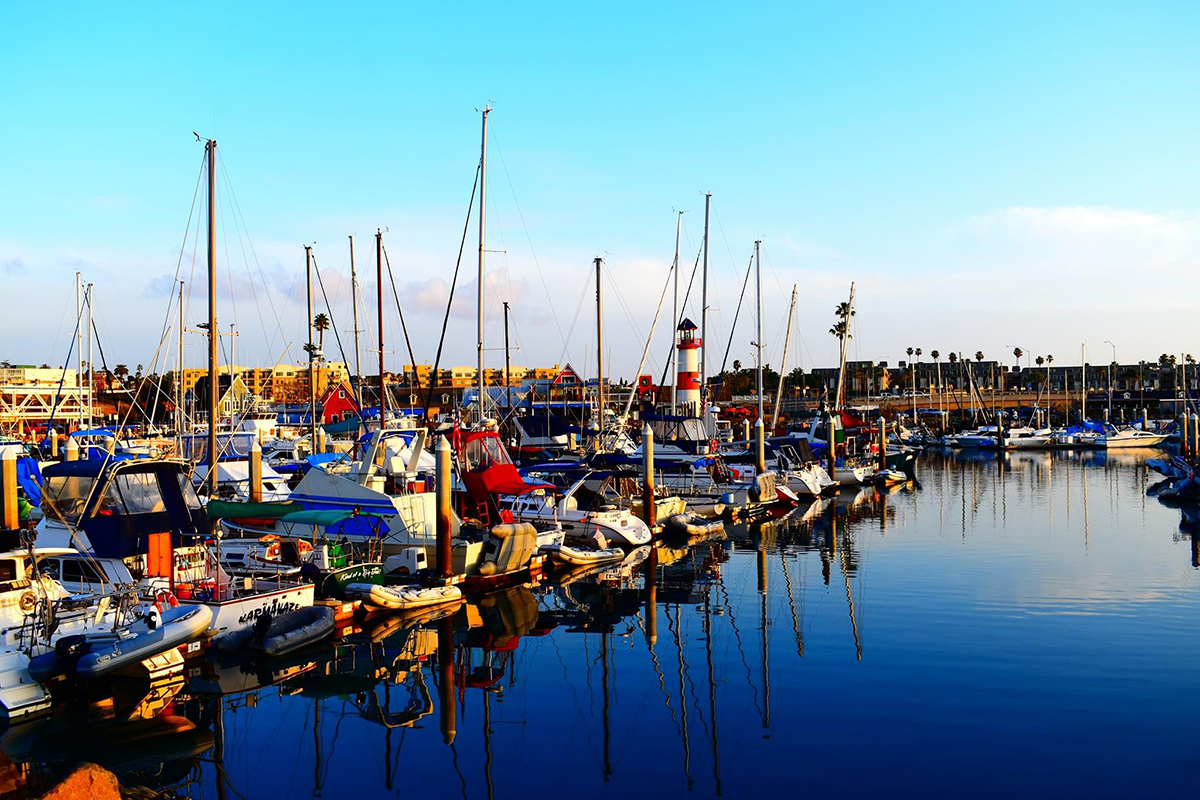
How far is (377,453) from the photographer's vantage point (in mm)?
34000

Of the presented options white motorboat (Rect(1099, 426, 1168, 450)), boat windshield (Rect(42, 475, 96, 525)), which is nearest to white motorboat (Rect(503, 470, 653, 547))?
boat windshield (Rect(42, 475, 96, 525))

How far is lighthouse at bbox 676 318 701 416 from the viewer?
3098 inches

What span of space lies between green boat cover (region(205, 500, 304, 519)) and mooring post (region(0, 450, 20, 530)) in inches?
236

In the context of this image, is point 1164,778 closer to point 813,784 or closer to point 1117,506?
point 813,784

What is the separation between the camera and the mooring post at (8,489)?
2997 cm

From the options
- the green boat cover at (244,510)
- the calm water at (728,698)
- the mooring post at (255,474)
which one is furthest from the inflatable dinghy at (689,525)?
the green boat cover at (244,510)

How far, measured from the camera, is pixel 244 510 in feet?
99.9

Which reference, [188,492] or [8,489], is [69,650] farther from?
[8,489]

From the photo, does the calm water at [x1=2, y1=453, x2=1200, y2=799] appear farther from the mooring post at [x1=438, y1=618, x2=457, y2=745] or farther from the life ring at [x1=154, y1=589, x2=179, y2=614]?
the life ring at [x1=154, y1=589, x2=179, y2=614]

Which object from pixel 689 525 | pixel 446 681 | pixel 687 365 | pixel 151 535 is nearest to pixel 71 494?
pixel 151 535

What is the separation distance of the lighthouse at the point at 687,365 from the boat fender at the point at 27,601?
59.9 metres

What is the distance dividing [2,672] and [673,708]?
1283cm

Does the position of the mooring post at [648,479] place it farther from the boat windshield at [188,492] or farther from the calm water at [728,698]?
the boat windshield at [188,492]

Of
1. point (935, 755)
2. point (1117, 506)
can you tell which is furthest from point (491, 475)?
point (1117, 506)
